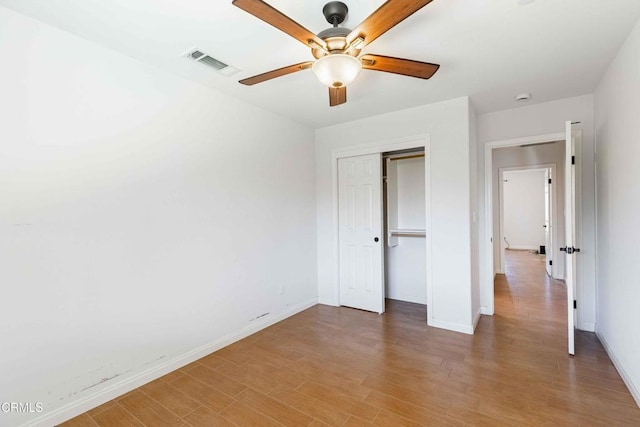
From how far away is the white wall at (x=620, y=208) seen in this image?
2.04 m

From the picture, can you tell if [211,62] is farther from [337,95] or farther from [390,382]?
[390,382]

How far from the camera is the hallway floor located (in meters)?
1.94

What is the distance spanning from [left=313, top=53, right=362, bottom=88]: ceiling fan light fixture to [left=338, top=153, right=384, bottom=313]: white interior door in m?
2.14

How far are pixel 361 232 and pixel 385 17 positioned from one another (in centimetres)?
286

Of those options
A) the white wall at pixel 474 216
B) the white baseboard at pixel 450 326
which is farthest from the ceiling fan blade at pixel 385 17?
the white baseboard at pixel 450 326

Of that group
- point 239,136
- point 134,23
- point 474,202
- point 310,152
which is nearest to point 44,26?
point 134,23

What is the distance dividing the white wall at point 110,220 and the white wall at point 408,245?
2102 mm

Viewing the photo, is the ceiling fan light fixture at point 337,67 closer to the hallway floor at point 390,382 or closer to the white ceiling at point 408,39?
the white ceiling at point 408,39

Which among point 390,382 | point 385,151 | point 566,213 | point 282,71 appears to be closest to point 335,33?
point 282,71

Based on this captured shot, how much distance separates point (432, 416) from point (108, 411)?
2.17m

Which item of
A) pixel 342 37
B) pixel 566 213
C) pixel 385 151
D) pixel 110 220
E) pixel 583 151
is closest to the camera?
pixel 342 37

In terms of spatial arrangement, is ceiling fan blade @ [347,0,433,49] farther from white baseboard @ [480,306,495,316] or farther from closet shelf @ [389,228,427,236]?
white baseboard @ [480,306,495,316]

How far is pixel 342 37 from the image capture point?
1666 mm

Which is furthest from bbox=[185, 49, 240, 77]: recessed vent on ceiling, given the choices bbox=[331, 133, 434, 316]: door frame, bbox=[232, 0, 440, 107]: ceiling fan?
bbox=[331, 133, 434, 316]: door frame
